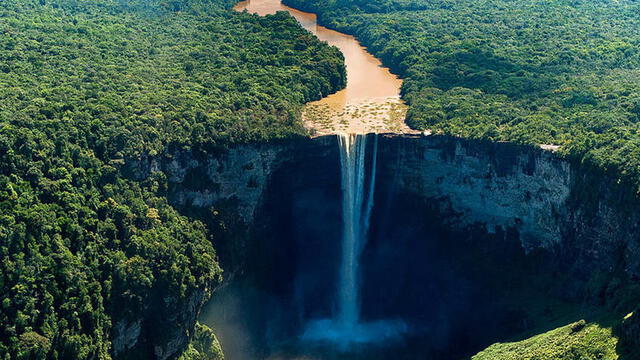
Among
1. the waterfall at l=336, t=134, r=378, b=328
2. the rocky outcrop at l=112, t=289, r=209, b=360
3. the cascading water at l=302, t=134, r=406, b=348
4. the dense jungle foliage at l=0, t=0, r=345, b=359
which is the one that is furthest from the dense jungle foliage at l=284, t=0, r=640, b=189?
the rocky outcrop at l=112, t=289, r=209, b=360

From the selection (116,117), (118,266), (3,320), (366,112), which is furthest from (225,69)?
(3,320)

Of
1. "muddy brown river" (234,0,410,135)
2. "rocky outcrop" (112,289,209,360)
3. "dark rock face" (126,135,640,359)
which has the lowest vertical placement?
"rocky outcrop" (112,289,209,360)

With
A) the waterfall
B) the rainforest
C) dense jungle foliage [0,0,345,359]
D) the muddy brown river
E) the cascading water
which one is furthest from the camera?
the muddy brown river

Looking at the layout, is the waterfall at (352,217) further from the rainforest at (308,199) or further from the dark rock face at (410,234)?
the dark rock face at (410,234)

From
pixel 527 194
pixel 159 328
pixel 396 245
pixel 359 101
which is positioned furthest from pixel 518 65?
pixel 159 328

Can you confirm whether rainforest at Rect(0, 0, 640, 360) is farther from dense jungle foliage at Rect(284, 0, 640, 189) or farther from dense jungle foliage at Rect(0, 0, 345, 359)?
dense jungle foliage at Rect(284, 0, 640, 189)

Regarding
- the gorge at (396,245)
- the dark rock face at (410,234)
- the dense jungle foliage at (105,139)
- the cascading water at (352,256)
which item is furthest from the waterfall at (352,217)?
the dense jungle foliage at (105,139)

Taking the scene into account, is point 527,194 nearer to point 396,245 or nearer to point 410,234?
point 410,234

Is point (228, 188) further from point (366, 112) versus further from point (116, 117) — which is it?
point (366, 112)
